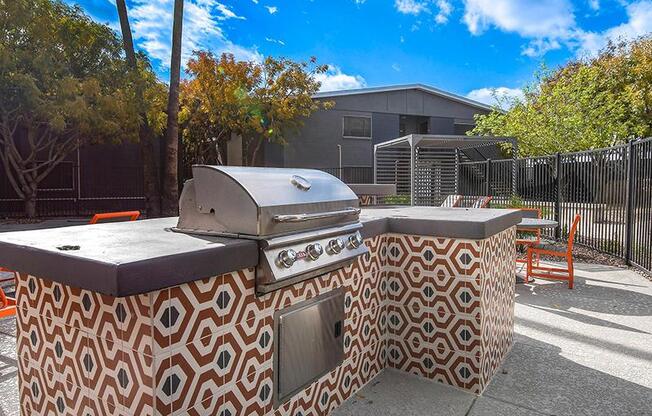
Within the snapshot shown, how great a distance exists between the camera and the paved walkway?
8.27ft

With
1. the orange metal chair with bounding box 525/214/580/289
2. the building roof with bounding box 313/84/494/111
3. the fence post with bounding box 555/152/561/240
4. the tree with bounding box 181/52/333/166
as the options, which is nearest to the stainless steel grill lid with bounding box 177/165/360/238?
the orange metal chair with bounding box 525/214/580/289

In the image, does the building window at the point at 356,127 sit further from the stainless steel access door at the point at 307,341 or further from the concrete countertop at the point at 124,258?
the concrete countertop at the point at 124,258

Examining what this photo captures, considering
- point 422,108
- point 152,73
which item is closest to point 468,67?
point 422,108

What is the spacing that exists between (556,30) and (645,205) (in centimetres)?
3037

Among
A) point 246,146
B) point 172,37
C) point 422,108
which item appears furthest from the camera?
point 422,108

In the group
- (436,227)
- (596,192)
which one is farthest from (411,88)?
(436,227)

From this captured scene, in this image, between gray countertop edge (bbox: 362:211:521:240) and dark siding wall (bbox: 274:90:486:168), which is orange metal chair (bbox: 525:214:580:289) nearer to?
gray countertop edge (bbox: 362:211:521:240)

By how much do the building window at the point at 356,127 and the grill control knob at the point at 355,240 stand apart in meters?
17.3

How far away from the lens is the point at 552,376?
2.94 m

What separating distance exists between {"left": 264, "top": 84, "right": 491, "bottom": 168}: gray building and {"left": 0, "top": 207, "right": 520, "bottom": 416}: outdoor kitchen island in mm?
15996

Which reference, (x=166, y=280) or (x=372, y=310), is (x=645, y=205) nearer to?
(x=372, y=310)

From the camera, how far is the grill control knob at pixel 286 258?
6.06ft

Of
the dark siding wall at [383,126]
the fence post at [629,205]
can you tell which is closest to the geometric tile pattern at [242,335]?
the fence post at [629,205]

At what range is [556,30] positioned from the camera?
3083 centimetres
